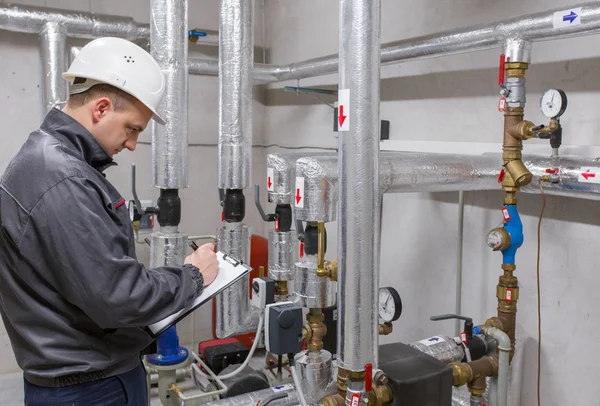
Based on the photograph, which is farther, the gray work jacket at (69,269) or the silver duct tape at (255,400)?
the silver duct tape at (255,400)

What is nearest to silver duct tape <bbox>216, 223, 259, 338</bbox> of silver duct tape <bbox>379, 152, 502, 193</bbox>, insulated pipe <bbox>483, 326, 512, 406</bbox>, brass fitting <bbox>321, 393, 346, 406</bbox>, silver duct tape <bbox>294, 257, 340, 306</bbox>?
silver duct tape <bbox>294, 257, 340, 306</bbox>

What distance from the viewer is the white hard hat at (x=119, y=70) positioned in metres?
1.11

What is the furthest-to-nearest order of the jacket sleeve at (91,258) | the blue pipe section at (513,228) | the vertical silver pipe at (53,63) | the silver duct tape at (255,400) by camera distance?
the vertical silver pipe at (53,63) → the silver duct tape at (255,400) → the blue pipe section at (513,228) → the jacket sleeve at (91,258)

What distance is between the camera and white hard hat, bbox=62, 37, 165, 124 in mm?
1114

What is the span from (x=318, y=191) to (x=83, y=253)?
2.58 ft

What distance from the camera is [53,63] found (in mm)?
2777

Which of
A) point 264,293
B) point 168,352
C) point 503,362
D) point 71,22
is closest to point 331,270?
point 264,293

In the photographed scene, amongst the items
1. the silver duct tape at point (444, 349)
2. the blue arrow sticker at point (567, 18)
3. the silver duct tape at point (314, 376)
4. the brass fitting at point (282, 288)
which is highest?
the blue arrow sticker at point (567, 18)

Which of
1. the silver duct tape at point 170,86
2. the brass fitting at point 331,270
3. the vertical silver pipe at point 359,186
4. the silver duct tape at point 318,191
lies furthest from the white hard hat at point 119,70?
the silver duct tape at point 170,86

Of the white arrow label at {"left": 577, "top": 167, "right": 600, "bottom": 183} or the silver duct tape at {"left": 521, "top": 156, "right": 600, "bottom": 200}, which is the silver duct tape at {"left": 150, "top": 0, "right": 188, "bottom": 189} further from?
the white arrow label at {"left": 577, "top": 167, "right": 600, "bottom": 183}

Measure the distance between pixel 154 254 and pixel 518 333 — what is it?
151 cm

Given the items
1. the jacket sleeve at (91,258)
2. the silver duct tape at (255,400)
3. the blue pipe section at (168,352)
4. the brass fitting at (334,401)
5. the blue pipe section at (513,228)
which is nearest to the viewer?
the jacket sleeve at (91,258)

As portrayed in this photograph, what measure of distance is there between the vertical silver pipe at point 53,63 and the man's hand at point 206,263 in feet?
6.07

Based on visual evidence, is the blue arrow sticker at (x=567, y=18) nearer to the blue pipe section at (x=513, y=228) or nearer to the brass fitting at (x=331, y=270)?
the blue pipe section at (x=513, y=228)
